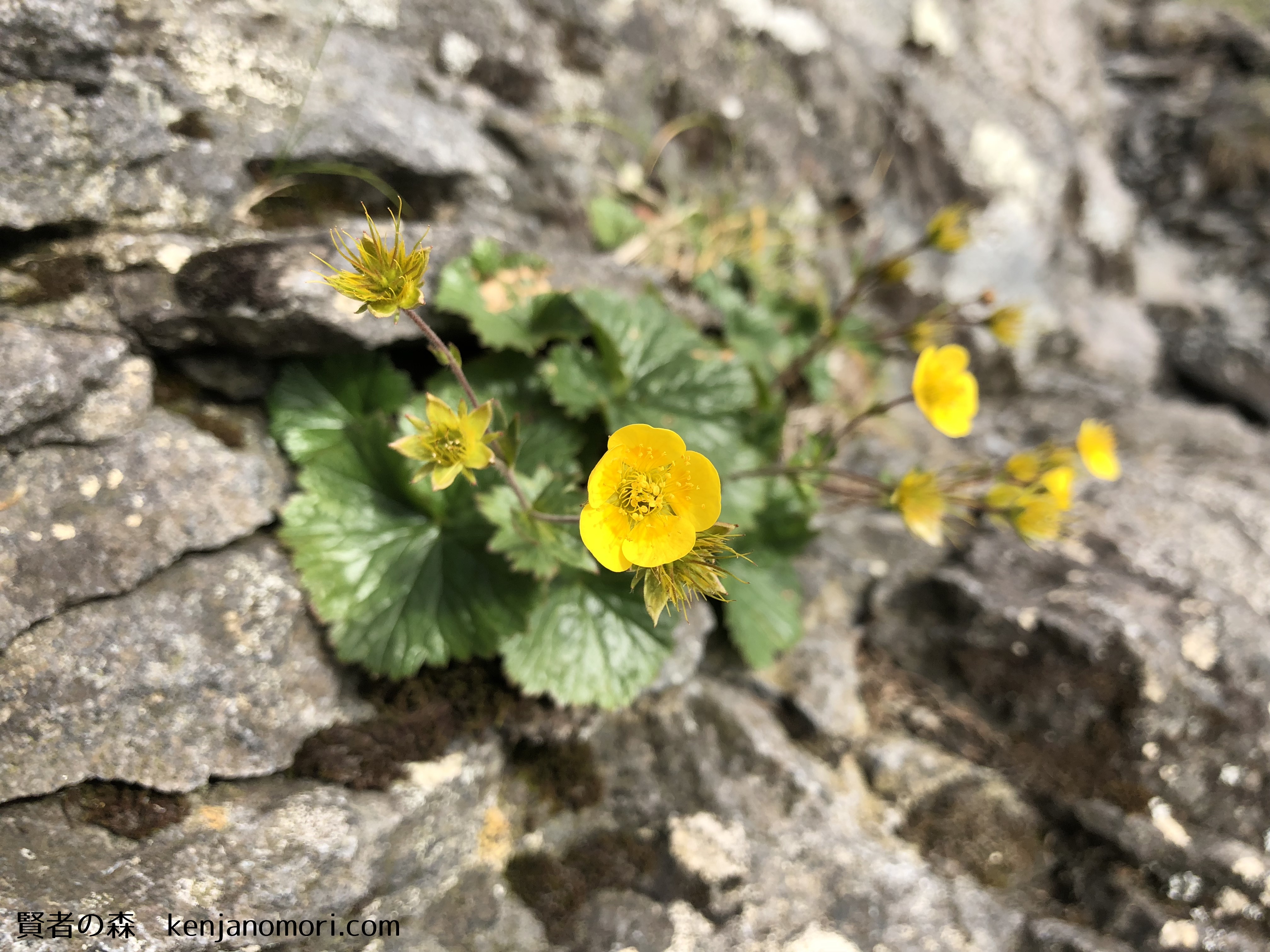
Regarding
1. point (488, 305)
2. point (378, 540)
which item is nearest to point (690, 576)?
point (378, 540)

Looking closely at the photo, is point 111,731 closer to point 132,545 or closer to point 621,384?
point 132,545

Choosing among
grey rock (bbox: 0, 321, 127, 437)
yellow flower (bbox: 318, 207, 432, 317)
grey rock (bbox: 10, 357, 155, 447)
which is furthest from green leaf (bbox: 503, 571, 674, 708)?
grey rock (bbox: 0, 321, 127, 437)

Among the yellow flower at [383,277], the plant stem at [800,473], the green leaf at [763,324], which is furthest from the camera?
the green leaf at [763,324]

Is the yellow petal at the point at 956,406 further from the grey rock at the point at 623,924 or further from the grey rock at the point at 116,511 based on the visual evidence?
the grey rock at the point at 116,511

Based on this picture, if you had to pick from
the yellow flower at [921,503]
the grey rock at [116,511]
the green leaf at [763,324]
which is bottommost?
the grey rock at [116,511]

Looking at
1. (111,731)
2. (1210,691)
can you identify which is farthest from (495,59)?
(1210,691)

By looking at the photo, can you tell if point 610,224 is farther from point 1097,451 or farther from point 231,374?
point 1097,451

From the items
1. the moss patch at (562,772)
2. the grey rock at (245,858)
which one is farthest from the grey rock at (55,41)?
the moss patch at (562,772)
